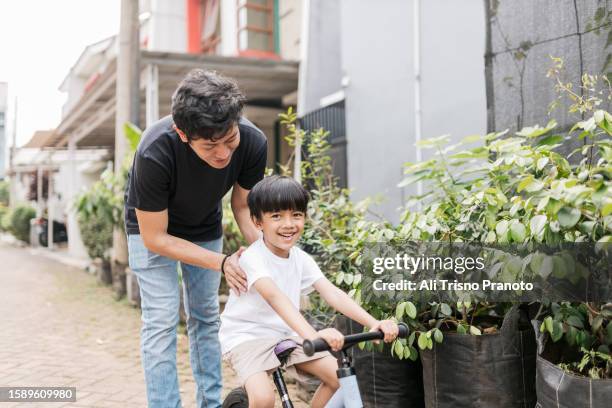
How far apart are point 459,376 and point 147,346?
1.48 meters

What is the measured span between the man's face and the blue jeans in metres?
0.66

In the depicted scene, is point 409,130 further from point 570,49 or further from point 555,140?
point 555,140

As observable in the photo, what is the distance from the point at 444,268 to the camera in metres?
2.79

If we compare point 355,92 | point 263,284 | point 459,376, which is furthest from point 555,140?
point 355,92

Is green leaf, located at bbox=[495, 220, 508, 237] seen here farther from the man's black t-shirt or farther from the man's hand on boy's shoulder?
the man's black t-shirt

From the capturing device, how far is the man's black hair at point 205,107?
232 cm

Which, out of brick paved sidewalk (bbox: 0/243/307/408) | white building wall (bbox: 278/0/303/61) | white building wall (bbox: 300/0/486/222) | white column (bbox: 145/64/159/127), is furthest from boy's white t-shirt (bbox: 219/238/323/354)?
white building wall (bbox: 278/0/303/61)

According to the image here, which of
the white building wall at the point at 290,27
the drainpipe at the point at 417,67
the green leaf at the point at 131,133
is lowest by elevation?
the green leaf at the point at 131,133

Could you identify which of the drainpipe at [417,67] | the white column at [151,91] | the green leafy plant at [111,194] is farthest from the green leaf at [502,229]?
the white column at [151,91]

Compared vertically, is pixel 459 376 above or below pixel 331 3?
below

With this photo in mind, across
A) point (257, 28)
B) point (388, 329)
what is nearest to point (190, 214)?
point (388, 329)

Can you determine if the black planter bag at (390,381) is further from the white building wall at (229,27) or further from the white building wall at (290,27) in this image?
the white building wall at (229,27)

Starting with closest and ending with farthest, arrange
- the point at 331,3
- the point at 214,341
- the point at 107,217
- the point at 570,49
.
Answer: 1. the point at 214,341
2. the point at 570,49
3. the point at 107,217
4. the point at 331,3

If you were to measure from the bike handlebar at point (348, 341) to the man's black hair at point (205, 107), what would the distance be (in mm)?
916
